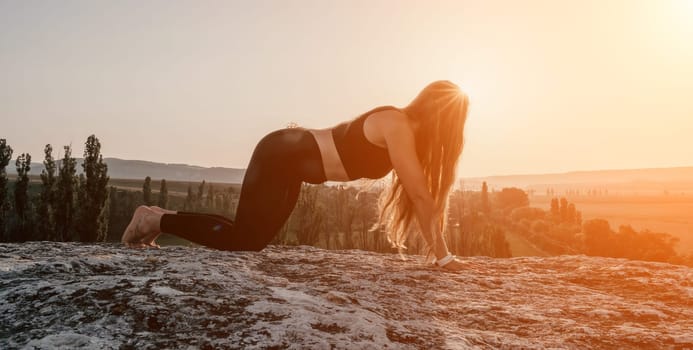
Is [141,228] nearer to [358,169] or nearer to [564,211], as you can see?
[358,169]

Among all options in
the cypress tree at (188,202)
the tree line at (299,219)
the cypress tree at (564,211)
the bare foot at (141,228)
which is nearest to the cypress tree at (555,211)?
the cypress tree at (564,211)

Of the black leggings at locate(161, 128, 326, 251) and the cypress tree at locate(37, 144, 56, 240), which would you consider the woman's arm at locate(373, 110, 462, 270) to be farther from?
the cypress tree at locate(37, 144, 56, 240)

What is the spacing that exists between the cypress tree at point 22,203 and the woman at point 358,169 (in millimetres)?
28995

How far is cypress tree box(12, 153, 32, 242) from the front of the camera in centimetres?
2908

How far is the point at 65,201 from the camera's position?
2952 centimetres

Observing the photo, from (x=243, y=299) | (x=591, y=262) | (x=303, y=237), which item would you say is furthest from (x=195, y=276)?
(x=303, y=237)

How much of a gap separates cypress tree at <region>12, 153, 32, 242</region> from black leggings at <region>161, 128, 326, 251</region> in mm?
28963

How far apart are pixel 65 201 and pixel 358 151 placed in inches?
1175

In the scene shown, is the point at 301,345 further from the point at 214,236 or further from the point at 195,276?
the point at 214,236

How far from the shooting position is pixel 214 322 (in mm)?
1899

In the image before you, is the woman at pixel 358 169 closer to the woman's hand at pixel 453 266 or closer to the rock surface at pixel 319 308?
the woman's hand at pixel 453 266

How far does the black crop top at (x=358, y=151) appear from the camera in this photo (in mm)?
4516

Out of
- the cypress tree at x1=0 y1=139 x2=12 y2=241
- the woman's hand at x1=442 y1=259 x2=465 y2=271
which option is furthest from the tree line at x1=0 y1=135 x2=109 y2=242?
the woman's hand at x1=442 y1=259 x2=465 y2=271

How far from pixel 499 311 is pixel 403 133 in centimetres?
198
